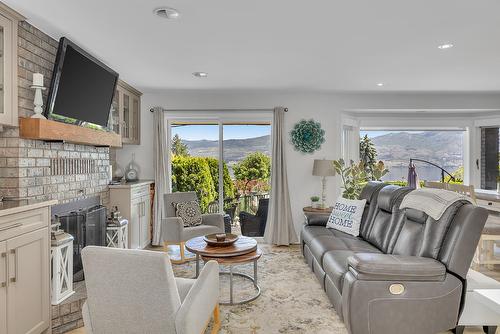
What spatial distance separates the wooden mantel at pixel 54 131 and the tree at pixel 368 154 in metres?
4.34

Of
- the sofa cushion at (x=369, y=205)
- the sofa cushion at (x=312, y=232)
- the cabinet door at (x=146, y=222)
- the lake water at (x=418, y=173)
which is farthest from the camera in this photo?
the lake water at (x=418, y=173)

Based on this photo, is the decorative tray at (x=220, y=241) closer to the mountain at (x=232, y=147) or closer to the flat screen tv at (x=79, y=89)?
the flat screen tv at (x=79, y=89)

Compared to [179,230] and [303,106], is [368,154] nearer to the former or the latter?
[303,106]

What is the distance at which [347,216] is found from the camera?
13.1ft

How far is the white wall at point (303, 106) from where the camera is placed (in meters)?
5.39

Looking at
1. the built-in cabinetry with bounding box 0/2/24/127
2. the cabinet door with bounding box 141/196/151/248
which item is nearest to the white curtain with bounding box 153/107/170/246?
the cabinet door with bounding box 141/196/151/248

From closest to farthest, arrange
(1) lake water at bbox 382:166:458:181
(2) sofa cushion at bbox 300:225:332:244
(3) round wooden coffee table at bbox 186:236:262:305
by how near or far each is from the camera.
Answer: (3) round wooden coffee table at bbox 186:236:262:305
(2) sofa cushion at bbox 300:225:332:244
(1) lake water at bbox 382:166:458:181

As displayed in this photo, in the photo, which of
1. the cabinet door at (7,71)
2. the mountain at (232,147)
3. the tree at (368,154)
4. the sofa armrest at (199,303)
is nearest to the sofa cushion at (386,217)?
the sofa armrest at (199,303)

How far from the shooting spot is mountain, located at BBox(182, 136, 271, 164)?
553 centimetres

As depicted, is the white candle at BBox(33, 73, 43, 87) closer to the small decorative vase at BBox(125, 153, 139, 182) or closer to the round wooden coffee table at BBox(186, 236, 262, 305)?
the round wooden coffee table at BBox(186, 236, 262, 305)

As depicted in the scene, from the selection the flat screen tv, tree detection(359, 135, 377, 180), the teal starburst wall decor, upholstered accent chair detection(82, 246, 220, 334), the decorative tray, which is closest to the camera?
upholstered accent chair detection(82, 246, 220, 334)

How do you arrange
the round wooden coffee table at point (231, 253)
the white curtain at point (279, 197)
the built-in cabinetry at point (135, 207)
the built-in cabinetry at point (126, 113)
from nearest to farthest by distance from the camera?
the round wooden coffee table at point (231, 253) → the built-in cabinetry at point (135, 207) → the built-in cabinetry at point (126, 113) → the white curtain at point (279, 197)

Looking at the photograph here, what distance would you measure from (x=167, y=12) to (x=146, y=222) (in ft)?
11.2

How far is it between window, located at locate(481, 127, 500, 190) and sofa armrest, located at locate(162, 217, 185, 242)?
5.14m
